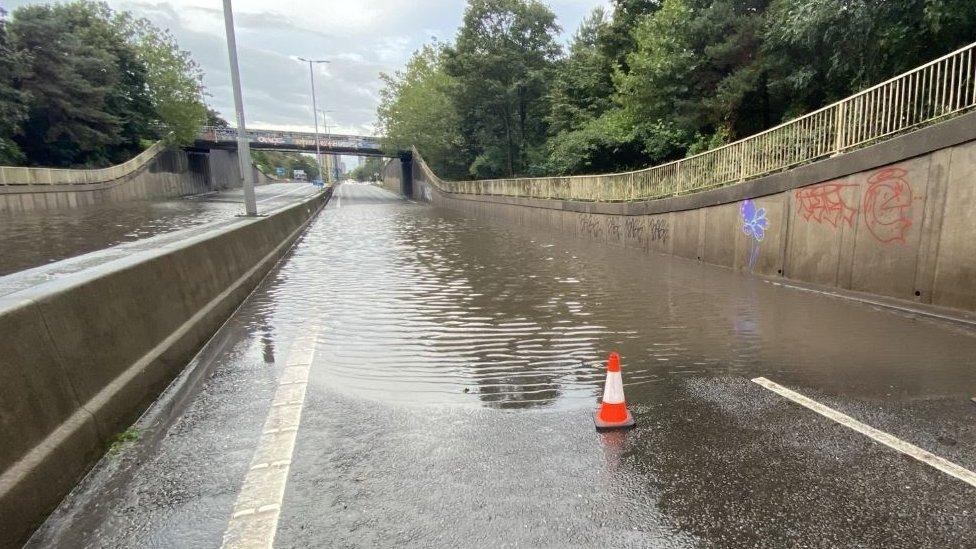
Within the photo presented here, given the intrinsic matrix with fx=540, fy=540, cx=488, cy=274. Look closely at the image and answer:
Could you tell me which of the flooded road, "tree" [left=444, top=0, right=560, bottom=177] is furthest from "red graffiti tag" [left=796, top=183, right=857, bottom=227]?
"tree" [left=444, top=0, right=560, bottom=177]

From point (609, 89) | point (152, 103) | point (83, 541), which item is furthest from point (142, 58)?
point (83, 541)

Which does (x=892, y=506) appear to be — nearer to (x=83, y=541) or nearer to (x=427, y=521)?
(x=427, y=521)

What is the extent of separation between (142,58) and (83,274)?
5495 cm

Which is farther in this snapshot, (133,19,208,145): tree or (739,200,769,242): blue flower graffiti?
(133,19,208,145): tree

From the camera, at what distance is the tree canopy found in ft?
37.1

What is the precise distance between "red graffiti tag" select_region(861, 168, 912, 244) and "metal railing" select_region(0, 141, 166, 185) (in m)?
29.1

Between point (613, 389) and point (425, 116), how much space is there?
50378 mm

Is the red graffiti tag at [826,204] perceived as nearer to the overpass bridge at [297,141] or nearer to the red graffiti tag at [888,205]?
the red graffiti tag at [888,205]

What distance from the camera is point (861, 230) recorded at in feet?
28.1

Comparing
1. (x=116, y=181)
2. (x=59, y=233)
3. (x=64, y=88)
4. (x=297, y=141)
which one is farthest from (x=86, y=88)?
(x=297, y=141)

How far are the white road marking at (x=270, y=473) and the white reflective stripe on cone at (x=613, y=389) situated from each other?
218 centimetres

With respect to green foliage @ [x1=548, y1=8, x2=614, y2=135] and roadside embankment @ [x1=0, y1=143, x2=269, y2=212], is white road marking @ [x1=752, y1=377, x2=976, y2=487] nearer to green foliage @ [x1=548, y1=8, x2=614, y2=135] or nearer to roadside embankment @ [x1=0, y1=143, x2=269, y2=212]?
green foliage @ [x1=548, y1=8, x2=614, y2=135]

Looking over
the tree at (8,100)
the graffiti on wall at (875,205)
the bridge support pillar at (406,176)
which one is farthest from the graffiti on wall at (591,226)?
the bridge support pillar at (406,176)

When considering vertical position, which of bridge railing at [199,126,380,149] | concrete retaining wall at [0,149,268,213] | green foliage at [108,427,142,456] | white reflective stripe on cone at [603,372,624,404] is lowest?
green foliage at [108,427,142,456]
